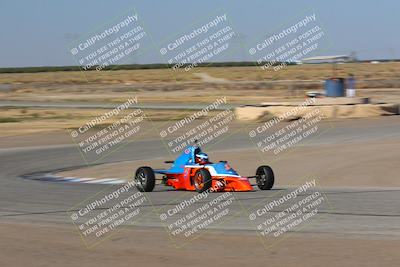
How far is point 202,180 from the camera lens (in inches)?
564

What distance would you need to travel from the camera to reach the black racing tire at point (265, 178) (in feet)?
49.4

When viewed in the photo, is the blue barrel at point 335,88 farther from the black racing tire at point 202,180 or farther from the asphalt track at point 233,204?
the black racing tire at point 202,180

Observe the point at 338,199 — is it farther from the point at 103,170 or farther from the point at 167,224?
the point at 103,170

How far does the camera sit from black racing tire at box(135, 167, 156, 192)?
49.9 ft

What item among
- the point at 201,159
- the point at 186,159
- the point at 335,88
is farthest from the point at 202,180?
the point at 335,88

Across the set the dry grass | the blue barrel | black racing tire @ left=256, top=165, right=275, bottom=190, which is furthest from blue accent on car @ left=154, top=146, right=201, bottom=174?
the dry grass

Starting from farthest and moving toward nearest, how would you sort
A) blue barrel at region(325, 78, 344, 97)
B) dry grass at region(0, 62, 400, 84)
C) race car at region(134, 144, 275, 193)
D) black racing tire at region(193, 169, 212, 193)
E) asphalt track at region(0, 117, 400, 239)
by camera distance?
dry grass at region(0, 62, 400, 84), blue barrel at region(325, 78, 344, 97), race car at region(134, 144, 275, 193), black racing tire at region(193, 169, 212, 193), asphalt track at region(0, 117, 400, 239)

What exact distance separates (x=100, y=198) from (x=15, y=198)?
163 centimetres

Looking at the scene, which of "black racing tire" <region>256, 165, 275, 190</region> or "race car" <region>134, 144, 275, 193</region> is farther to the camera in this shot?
"black racing tire" <region>256, 165, 275, 190</region>

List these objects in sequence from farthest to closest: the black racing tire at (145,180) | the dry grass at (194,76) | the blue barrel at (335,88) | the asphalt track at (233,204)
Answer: the dry grass at (194,76), the blue barrel at (335,88), the black racing tire at (145,180), the asphalt track at (233,204)

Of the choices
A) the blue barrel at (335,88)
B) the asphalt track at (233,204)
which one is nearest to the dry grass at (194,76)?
the blue barrel at (335,88)

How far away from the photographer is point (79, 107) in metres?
54.7

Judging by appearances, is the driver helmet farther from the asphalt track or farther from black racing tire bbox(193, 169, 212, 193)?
the asphalt track

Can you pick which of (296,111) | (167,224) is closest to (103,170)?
(167,224)
